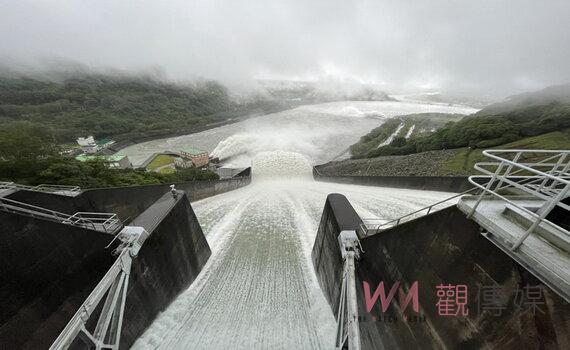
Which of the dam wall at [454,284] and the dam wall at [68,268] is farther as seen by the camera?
the dam wall at [68,268]

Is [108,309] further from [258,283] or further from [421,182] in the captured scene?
[421,182]

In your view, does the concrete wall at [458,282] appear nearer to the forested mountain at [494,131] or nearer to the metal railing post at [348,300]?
the metal railing post at [348,300]

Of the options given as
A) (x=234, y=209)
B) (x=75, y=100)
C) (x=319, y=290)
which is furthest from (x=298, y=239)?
(x=75, y=100)

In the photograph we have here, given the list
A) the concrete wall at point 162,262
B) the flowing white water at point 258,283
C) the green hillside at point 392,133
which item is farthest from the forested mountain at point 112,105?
the concrete wall at point 162,262

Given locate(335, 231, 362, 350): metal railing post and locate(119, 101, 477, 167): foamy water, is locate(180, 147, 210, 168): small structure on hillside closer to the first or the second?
locate(119, 101, 477, 167): foamy water

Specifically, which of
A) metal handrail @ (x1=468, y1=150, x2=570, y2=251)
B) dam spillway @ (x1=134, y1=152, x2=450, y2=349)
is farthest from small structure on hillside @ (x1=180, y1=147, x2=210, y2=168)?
metal handrail @ (x1=468, y1=150, x2=570, y2=251)

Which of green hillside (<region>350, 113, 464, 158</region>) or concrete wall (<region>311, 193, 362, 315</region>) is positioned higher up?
concrete wall (<region>311, 193, 362, 315</region>)

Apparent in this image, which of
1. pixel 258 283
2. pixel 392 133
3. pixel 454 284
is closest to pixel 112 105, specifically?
pixel 392 133
